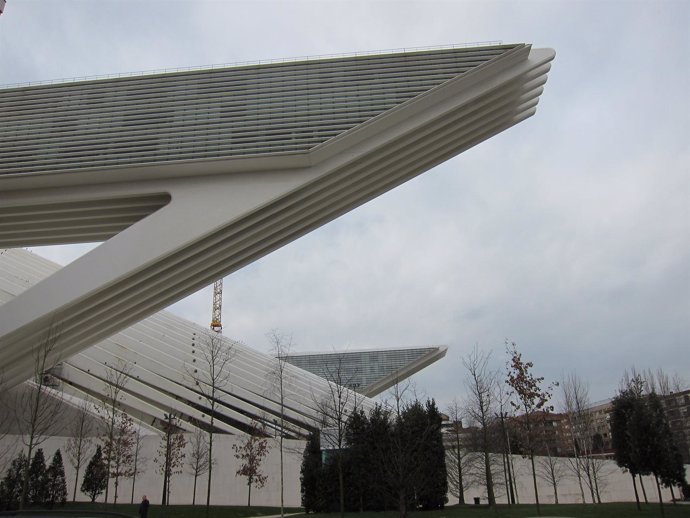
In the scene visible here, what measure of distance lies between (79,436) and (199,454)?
5.04 metres

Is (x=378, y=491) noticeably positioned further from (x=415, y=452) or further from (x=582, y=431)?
(x=582, y=431)

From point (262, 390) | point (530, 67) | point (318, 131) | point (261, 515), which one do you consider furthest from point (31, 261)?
point (530, 67)

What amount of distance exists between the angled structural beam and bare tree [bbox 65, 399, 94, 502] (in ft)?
14.3

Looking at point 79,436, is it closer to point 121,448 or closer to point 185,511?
point 121,448

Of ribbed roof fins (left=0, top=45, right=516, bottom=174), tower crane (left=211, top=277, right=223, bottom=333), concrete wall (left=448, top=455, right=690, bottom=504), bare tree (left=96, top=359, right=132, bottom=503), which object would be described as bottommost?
concrete wall (left=448, top=455, right=690, bottom=504)

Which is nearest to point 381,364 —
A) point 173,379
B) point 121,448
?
point 173,379

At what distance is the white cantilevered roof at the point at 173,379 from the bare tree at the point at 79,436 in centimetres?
183

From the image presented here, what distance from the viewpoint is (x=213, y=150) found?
17953mm

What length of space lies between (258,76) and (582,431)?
982 inches

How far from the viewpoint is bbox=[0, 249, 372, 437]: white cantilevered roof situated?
2611 centimetres

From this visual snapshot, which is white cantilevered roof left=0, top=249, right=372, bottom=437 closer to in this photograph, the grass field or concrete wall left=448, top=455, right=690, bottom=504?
the grass field

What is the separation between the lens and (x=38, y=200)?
62.3 feet

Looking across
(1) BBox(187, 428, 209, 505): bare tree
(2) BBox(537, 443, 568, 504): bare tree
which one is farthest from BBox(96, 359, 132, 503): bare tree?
(2) BBox(537, 443, 568, 504): bare tree

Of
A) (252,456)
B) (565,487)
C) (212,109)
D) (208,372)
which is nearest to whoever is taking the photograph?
(212,109)
